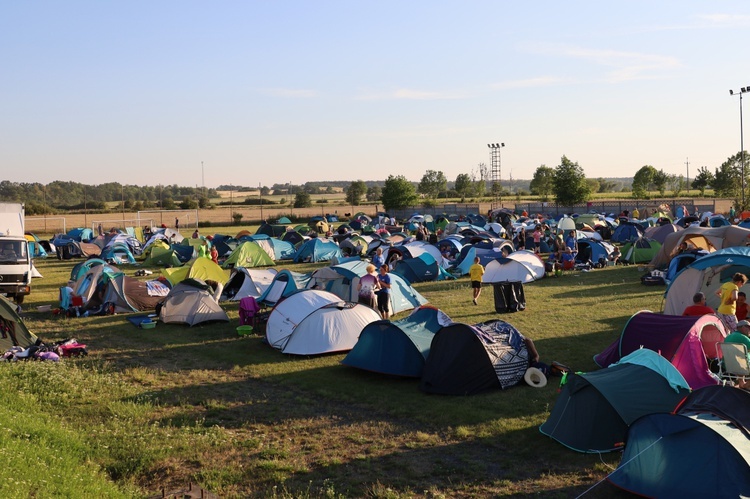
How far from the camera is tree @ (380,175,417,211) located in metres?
70.7

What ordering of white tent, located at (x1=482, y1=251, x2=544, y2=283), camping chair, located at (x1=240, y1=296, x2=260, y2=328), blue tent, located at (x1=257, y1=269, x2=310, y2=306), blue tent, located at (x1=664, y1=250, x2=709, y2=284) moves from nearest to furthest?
camping chair, located at (x1=240, y1=296, x2=260, y2=328)
blue tent, located at (x1=257, y1=269, x2=310, y2=306)
blue tent, located at (x1=664, y1=250, x2=709, y2=284)
white tent, located at (x1=482, y1=251, x2=544, y2=283)

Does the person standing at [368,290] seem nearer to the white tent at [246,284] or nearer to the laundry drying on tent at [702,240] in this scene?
the white tent at [246,284]

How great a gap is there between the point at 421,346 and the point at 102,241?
3127cm

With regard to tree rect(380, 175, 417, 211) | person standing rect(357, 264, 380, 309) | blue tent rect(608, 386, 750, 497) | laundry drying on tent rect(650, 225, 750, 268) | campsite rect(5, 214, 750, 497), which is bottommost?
campsite rect(5, 214, 750, 497)

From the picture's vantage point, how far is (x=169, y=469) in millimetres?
8648

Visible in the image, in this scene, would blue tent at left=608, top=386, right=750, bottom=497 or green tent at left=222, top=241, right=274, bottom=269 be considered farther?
green tent at left=222, top=241, right=274, bottom=269

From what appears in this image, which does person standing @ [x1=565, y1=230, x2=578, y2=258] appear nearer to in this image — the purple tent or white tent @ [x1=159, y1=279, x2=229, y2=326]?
white tent @ [x1=159, y1=279, x2=229, y2=326]

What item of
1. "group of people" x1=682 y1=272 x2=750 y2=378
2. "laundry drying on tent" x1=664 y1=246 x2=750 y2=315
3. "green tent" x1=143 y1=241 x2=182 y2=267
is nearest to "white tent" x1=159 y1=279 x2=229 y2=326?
"laundry drying on tent" x1=664 y1=246 x2=750 y2=315

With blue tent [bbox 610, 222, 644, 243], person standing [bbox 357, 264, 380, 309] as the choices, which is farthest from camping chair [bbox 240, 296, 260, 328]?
blue tent [bbox 610, 222, 644, 243]

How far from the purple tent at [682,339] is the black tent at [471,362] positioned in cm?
179

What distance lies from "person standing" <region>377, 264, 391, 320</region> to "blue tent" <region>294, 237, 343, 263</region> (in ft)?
49.7

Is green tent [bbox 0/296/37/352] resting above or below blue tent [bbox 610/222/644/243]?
below

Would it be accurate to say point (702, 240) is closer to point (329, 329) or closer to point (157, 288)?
point (329, 329)

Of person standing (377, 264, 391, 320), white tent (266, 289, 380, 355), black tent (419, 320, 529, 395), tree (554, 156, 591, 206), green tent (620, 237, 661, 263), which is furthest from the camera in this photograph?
tree (554, 156, 591, 206)
